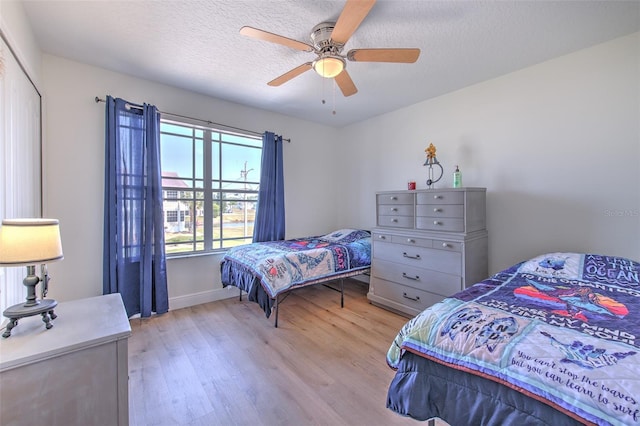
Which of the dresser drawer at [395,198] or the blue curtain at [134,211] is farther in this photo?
the dresser drawer at [395,198]

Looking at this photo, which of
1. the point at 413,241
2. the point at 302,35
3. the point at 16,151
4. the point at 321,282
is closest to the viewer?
the point at 16,151

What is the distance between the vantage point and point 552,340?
106 cm

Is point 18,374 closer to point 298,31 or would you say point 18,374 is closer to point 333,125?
point 298,31

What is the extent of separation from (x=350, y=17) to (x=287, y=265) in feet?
6.99

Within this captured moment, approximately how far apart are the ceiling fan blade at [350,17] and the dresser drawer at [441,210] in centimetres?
179

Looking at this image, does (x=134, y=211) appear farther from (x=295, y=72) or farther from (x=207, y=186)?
(x=295, y=72)

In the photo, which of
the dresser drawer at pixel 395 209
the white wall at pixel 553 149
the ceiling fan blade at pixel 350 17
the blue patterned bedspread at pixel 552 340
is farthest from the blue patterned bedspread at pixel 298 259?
the ceiling fan blade at pixel 350 17

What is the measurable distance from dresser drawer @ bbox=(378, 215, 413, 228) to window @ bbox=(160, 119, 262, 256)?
1.85m

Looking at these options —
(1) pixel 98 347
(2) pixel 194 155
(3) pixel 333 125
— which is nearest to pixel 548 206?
(3) pixel 333 125

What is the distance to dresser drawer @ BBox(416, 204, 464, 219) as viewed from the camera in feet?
8.54

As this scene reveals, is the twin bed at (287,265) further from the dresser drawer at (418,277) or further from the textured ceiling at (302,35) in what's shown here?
the textured ceiling at (302,35)

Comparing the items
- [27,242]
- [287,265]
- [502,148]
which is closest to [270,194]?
[287,265]

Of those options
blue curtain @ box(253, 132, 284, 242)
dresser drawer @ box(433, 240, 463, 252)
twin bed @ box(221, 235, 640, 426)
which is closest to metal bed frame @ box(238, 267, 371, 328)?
blue curtain @ box(253, 132, 284, 242)

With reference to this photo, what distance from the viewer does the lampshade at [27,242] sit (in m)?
1.12
